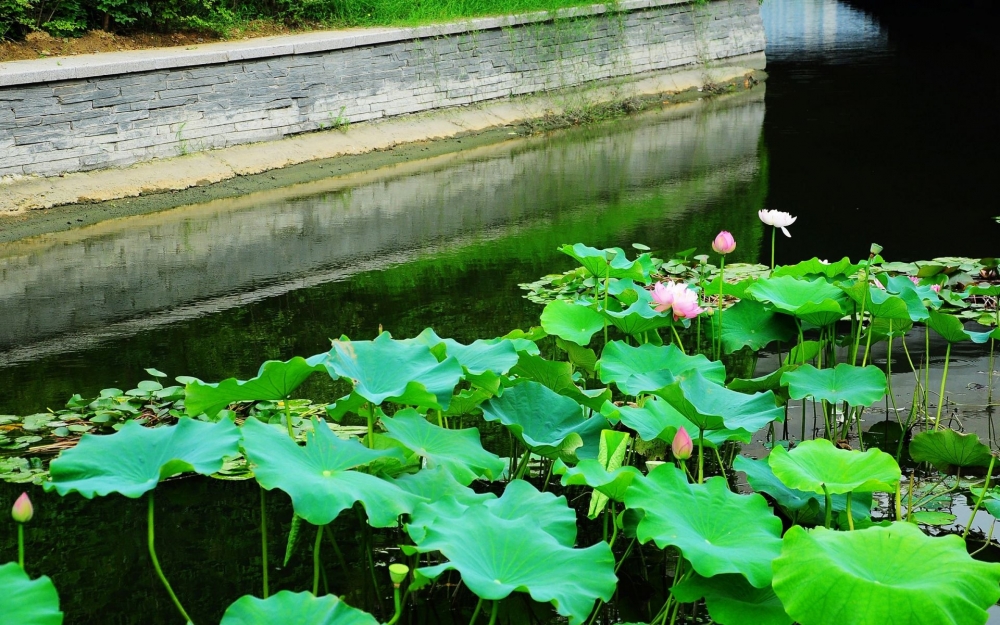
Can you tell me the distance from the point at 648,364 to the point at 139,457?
1.46 meters

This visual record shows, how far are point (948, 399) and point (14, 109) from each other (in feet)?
21.0

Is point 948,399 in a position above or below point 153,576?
below

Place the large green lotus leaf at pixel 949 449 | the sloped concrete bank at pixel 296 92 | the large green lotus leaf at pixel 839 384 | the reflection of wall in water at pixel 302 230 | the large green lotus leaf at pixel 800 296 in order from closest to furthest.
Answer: the large green lotus leaf at pixel 949 449 < the large green lotus leaf at pixel 839 384 < the large green lotus leaf at pixel 800 296 < the reflection of wall in water at pixel 302 230 < the sloped concrete bank at pixel 296 92

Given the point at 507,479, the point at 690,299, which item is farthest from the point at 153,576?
the point at 690,299

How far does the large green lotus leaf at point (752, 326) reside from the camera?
3.36 metres

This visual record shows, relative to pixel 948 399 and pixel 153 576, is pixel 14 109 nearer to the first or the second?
pixel 153 576

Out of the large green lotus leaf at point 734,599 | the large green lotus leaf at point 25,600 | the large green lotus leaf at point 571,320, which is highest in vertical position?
the large green lotus leaf at point 25,600

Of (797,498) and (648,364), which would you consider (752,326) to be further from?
(797,498)

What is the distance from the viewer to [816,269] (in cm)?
371

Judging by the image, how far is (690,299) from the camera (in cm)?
320

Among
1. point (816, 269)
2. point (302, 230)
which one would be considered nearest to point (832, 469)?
point (816, 269)

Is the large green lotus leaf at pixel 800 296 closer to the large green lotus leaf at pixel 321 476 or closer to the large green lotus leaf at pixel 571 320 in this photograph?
the large green lotus leaf at pixel 571 320

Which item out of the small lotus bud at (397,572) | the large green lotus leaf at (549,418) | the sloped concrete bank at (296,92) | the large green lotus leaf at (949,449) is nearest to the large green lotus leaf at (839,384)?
the large green lotus leaf at (949,449)

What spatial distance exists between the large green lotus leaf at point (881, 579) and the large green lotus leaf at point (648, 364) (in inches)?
39.1
